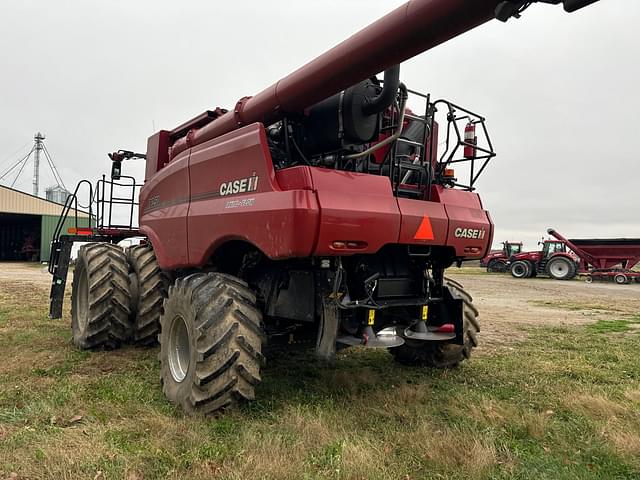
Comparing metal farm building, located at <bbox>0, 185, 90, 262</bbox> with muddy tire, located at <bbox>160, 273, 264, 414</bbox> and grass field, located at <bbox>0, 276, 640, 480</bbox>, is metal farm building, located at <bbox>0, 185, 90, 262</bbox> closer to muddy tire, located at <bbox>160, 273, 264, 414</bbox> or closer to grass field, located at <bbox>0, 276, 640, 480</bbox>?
grass field, located at <bbox>0, 276, 640, 480</bbox>

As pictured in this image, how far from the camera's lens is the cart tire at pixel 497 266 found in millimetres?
29109

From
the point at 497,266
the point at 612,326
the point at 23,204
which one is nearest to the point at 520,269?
the point at 497,266

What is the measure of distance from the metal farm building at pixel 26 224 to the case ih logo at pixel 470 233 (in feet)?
90.9

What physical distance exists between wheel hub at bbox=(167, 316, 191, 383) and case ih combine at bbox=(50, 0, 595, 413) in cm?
1

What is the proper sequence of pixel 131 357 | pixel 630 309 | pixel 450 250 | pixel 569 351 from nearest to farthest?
pixel 450 250, pixel 131 357, pixel 569 351, pixel 630 309

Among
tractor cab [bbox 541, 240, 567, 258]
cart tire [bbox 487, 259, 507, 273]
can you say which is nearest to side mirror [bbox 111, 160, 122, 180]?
tractor cab [bbox 541, 240, 567, 258]

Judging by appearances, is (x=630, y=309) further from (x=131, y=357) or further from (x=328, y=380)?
(x=131, y=357)

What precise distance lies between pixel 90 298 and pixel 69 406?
80.4 inches

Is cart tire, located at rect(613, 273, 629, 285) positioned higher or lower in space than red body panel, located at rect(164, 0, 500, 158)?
lower

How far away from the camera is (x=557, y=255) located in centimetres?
2477

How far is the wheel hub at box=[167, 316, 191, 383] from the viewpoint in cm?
438

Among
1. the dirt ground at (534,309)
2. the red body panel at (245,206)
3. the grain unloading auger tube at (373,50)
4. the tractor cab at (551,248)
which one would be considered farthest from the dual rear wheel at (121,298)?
the tractor cab at (551,248)

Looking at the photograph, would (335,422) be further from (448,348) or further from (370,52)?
(370,52)

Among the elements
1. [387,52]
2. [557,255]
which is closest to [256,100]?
[387,52]
